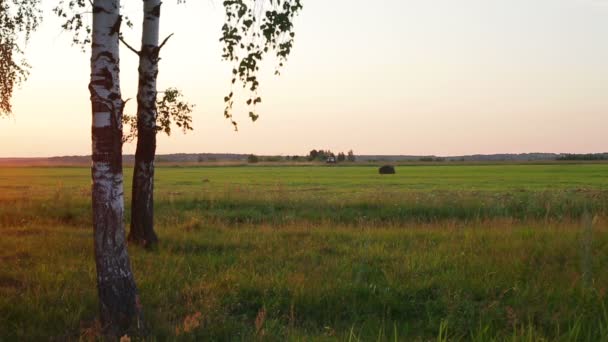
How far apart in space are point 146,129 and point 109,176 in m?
5.42

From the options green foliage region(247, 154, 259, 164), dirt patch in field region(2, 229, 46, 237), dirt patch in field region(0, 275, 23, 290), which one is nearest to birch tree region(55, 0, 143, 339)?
dirt patch in field region(0, 275, 23, 290)

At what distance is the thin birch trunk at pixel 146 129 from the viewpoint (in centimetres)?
1055

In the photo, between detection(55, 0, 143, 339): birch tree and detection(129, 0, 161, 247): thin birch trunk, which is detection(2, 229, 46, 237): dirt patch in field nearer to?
detection(129, 0, 161, 247): thin birch trunk

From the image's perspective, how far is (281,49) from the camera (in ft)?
24.5

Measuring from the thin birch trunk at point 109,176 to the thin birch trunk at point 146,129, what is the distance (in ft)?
16.3

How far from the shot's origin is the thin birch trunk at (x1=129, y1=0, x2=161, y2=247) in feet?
34.6

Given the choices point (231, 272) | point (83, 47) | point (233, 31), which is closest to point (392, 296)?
point (231, 272)

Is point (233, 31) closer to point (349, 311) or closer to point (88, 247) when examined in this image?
point (349, 311)

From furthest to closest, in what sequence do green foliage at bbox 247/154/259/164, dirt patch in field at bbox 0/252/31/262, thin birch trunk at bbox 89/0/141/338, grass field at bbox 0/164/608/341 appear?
green foliage at bbox 247/154/259/164, dirt patch in field at bbox 0/252/31/262, grass field at bbox 0/164/608/341, thin birch trunk at bbox 89/0/141/338

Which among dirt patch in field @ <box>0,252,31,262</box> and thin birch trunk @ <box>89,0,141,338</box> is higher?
thin birch trunk @ <box>89,0,141,338</box>

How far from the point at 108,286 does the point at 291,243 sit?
5.59m

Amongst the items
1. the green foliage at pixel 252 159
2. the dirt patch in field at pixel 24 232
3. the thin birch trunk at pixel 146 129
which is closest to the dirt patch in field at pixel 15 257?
the thin birch trunk at pixel 146 129

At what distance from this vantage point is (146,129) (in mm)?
10836

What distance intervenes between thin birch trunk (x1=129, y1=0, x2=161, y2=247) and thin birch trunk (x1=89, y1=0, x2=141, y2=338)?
4983 millimetres
